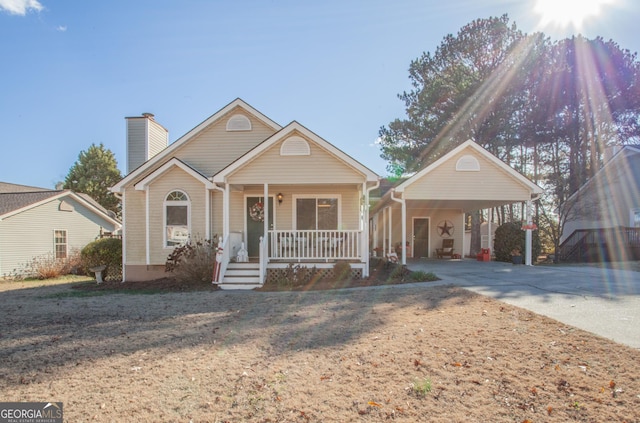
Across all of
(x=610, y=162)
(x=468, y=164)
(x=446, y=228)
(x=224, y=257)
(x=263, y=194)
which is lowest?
(x=224, y=257)

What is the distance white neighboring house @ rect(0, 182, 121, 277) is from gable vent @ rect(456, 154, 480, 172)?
19.2m

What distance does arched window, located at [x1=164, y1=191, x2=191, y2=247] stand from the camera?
11930mm

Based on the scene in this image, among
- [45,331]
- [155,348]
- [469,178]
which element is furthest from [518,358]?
[469,178]

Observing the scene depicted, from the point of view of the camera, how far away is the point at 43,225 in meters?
18.5

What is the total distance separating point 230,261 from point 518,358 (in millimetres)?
8606

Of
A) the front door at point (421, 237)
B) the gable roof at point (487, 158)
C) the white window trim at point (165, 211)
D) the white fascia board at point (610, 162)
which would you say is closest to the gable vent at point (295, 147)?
the white window trim at point (165, 211)

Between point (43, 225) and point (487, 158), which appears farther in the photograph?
point (43, 225)

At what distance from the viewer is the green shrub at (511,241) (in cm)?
1523

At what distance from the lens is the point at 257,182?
434 inches

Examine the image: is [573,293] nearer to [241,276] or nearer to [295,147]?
[295,147]

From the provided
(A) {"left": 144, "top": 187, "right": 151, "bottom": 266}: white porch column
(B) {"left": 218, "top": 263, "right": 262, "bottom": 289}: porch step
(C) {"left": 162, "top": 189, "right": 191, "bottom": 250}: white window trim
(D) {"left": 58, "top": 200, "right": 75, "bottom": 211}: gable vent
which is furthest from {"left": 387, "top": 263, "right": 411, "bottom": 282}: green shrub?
(D) {"left": 58, "top": 200, "right": 75, "bottom": 211}: gable vent

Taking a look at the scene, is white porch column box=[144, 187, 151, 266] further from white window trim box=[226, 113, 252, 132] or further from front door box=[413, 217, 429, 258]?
front door box=[413, 217, 429, 258]

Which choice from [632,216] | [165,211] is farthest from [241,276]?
[632,216]

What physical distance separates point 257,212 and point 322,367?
9307 millimetres
